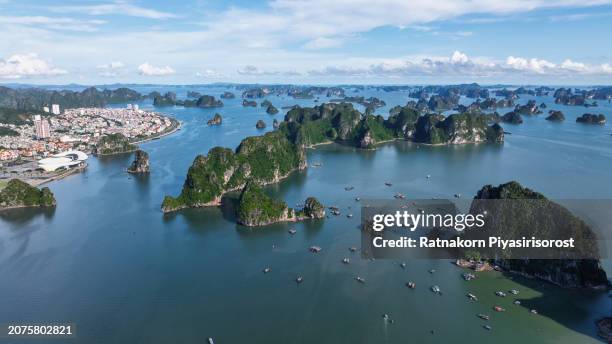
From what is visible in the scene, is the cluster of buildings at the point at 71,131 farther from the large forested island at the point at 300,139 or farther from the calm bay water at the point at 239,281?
the large forested island at the point at 300,139

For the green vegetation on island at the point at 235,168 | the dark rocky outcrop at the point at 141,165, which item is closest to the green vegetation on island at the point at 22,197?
the green vegetation on island at the point at 235,168

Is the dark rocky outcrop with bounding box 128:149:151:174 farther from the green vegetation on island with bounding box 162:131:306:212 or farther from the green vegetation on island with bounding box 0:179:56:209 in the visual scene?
the green vegetation on island with bounding box 162:131:306:212

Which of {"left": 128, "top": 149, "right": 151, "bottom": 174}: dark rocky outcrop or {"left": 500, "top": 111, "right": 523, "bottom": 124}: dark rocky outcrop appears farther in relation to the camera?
{"left": 500, "top": 111, "right": 523, "bottom": 124}: dark rocky outcrop

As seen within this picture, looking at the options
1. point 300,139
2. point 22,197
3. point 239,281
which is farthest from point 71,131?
point 239,281

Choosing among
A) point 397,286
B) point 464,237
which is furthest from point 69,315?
point 464,237

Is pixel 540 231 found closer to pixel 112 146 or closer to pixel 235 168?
pixel 235 168

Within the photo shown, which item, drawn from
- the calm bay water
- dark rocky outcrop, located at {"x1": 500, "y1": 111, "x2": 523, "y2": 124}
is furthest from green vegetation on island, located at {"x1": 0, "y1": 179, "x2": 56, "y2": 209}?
dark rocky outcrop, located at {"x1": 500, "y1": 111, "x2": 523, "y2": 124}
